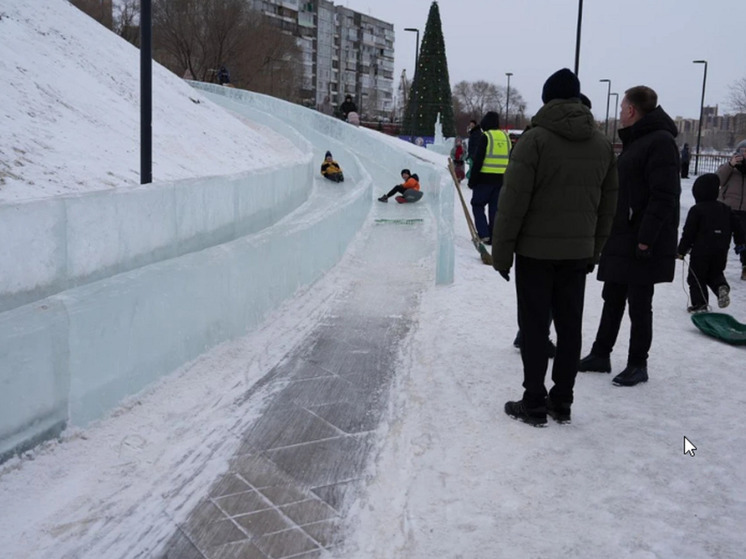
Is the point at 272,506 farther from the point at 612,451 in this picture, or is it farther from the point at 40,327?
the point at 612,451

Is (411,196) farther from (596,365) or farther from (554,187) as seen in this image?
(554,187)

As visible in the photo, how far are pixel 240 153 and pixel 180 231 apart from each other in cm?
1409

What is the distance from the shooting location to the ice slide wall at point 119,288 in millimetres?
3754

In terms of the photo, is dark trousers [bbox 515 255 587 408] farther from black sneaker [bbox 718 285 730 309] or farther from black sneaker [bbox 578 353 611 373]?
black sneaker [bbox 718 285 730 309]

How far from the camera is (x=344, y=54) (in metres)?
124

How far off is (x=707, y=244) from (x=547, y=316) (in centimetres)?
403

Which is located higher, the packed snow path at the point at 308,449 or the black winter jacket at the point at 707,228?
the black winter jacket at the point at 707,228

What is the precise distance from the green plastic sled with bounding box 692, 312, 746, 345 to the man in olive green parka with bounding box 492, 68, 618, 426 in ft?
7.85

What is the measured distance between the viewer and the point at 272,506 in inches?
134

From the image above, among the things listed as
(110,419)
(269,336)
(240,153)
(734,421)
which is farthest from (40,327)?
(240,153)

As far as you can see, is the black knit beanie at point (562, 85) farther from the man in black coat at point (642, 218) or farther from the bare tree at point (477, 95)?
the bare tree at point (477, 95)

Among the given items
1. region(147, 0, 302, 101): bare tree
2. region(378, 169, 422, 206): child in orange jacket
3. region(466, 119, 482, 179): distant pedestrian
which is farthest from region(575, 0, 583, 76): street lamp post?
region(147, 0, 302, 101): bare tree

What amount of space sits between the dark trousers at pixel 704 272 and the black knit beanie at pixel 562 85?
12.8ft

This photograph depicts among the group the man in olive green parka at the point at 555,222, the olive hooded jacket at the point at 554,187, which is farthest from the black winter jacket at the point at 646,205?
the olive hooded jacket at the point at 554,187
